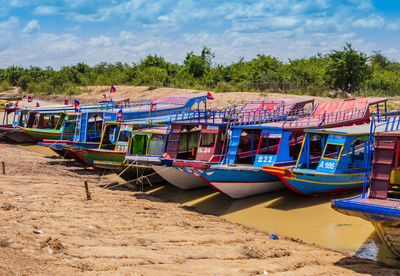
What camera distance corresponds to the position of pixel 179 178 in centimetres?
1695

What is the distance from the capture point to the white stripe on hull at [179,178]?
16656 mm

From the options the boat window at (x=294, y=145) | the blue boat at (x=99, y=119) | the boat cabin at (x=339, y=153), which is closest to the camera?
the boat cabin at (x=339, y=153)

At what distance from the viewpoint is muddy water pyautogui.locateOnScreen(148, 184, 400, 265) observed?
37.8ft

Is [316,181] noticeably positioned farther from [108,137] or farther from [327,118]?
[108,137]

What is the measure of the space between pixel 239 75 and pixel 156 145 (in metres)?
28.7

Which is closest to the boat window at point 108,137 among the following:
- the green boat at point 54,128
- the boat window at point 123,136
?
the boat window at point 123,136

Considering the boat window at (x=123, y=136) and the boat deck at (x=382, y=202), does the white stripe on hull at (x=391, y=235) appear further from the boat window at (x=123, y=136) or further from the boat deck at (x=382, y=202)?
the boat window at (x=123, y=136)

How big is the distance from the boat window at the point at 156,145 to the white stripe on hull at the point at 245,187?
129 inches

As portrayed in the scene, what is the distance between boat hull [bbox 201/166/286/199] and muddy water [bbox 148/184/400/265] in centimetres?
30

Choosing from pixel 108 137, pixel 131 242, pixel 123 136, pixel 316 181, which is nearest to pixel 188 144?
pixel 123 136

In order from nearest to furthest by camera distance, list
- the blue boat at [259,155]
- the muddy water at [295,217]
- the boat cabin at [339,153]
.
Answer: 1. the muddy water at [295,217]
2. the boat cabin at [339,153]
3. the blue boat at [259,155]

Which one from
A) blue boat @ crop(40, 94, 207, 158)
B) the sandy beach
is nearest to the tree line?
blue boat @ crop(40, 94, 207, 158)

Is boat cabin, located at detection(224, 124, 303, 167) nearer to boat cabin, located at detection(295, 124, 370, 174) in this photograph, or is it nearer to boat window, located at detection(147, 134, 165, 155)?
boat cabin, located at detection(295, 124, 370, 174)

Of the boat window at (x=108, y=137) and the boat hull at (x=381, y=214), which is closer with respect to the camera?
the boat hull at (x=381, y=214)
